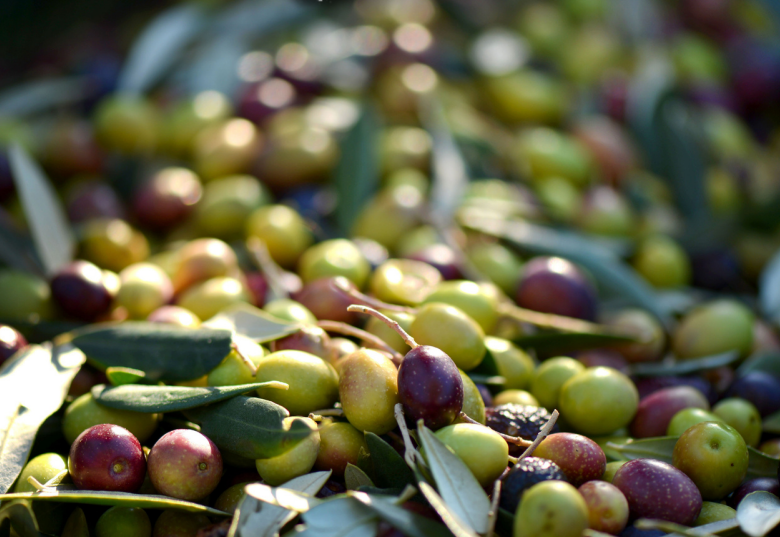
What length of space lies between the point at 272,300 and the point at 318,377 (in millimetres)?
351

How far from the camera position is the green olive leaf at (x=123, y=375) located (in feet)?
3.10

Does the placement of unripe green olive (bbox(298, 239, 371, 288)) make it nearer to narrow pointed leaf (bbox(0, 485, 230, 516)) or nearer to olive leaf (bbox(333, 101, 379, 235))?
olive leaf (bbox(333, 101, 379, 235))

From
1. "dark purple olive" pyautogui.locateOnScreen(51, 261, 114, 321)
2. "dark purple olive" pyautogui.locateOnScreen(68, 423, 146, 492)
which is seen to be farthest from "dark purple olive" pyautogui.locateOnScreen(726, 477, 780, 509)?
"dark purple olive" pyautogui.locateOnScreen(51, 261, 114, 321)

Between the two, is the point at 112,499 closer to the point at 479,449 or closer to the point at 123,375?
the point at 123,375

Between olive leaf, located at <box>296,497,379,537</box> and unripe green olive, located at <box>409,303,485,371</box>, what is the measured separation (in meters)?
0.27

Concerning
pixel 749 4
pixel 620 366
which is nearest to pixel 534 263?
pixel 620 366

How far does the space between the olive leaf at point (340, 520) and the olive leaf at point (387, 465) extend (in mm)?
75

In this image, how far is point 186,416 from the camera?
91 centimetres

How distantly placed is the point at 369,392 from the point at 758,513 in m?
0.53

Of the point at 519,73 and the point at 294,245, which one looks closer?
the point at 294,245

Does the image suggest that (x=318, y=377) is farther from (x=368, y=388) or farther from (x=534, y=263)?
(x=534, y=263)

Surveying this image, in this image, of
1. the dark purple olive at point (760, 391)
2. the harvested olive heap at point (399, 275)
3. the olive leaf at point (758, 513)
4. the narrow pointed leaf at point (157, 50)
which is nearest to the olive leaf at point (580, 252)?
the harvested olive heap at point (399, 275)

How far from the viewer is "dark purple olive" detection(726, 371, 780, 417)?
112 centimetres

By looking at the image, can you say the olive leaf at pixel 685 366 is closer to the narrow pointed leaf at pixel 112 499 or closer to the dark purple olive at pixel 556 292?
the dark purple olive at pixel 556 292
